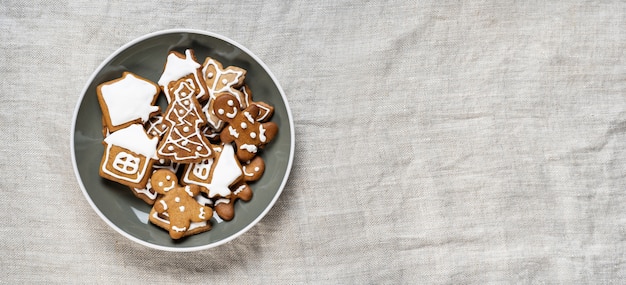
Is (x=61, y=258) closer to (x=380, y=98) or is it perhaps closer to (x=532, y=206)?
(x=380, y=98)

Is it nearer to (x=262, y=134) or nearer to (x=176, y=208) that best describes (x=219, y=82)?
(x=262, y=134)

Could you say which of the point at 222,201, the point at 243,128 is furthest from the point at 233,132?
the point at 222,201

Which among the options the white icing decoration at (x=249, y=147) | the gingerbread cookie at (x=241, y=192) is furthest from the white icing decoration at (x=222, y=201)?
the white icing decoration at (x=249, y=147)

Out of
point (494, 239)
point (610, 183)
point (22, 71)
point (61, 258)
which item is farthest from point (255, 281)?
point (610, 183)

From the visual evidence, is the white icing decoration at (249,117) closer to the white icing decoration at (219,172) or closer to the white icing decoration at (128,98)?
the white icing decoration at (219,172)

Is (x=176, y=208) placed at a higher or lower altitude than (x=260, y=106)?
lower

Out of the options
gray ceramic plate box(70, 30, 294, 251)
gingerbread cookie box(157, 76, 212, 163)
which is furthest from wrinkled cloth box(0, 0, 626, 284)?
gingerbread cookie box(157, 76, 212, 163)
